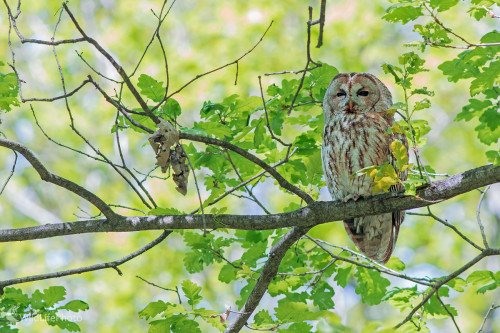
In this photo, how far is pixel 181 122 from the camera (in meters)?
12.4

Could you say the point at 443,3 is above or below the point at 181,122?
below

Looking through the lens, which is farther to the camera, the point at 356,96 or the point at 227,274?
the point at 356,96

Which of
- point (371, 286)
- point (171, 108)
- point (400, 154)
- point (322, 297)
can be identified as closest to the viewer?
point (400, 154)

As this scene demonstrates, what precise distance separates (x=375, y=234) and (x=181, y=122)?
8908 millimetres

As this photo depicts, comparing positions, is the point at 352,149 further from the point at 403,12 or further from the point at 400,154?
the point at 400,154

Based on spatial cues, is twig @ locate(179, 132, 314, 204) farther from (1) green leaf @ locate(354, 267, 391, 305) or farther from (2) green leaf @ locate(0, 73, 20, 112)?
(2) green leaf @ locate(0, 73, 20, 112)

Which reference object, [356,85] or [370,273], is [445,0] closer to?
[356,85]

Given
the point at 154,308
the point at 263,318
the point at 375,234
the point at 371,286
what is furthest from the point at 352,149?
the point at 154,308

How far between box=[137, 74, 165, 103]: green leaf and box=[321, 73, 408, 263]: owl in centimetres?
124

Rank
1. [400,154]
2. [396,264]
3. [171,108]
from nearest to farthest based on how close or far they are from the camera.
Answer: [400,154]
[171,108]
[396,264]

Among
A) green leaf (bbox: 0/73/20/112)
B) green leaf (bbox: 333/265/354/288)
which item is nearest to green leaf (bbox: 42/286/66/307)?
green leaf (bbox: 0/73/20/112)

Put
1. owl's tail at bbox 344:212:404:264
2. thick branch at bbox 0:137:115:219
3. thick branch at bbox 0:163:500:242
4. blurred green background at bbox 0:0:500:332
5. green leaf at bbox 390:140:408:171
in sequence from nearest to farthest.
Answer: green leaf at bbox 390:140:408:171 → thick branch at bbox 0:137:115:219 → thick branch at bbox 0:163:500:242 → owl's tail at bbox 344:212:404:264 → blurred green background at bbox 0:0:500:332

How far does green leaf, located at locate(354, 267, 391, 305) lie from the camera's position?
3424 mm

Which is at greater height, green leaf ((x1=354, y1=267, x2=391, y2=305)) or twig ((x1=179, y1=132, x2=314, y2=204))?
twig ((x1=179, y1=132, x2=314, y2=204))
